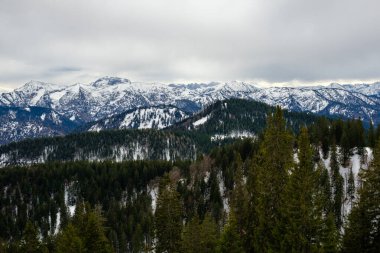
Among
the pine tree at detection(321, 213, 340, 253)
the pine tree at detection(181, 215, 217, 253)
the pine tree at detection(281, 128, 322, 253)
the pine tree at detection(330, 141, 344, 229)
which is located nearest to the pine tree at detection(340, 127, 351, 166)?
the pine tree at detection(330, 141, 344, 229)

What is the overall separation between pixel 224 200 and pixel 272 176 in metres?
106

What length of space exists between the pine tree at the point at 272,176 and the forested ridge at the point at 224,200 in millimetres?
91

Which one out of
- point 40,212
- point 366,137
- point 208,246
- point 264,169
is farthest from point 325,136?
point 40,212

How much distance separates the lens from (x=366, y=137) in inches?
4867

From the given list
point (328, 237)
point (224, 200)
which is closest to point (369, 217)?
point (328, 237)

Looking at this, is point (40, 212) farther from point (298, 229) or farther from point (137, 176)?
point (298, 229)

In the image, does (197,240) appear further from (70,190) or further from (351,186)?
(70,190)

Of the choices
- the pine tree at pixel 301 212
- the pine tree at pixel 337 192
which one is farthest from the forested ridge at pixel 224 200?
the pine tree at pixel 337 192

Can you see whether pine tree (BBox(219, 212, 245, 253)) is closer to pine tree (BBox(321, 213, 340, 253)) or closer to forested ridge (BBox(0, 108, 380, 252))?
forested ridge (BBox(0, 108, 380, 252))

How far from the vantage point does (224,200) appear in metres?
135

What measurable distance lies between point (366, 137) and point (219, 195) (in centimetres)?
5579

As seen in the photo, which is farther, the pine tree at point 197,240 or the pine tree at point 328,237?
the pine tree at point 197,240

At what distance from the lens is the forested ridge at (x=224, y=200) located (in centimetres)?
3088

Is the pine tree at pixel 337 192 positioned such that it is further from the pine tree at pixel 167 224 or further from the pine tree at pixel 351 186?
the pine tree at pixel 167 224
